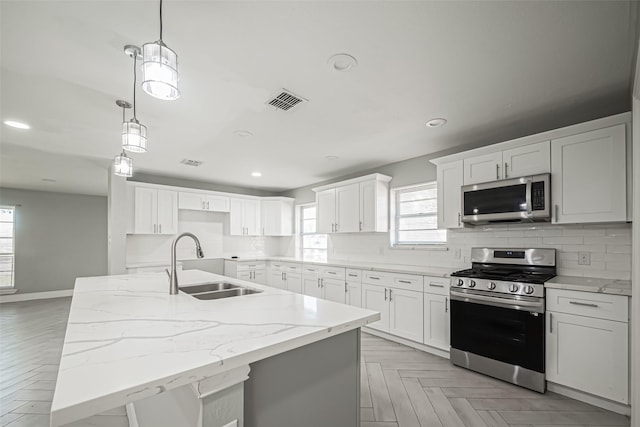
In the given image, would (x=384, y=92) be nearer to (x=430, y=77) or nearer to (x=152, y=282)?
(x=430, y=77)

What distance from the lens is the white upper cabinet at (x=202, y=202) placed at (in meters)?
5.45

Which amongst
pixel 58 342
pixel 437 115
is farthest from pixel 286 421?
pixel 58 342

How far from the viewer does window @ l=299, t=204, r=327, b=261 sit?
6008 mm

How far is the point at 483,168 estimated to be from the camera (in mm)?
3195

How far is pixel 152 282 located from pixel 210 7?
7.02 ft

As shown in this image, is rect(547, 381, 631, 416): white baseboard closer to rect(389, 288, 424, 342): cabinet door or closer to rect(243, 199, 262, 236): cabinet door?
rect(389, 288, 424, 342): cabinet door

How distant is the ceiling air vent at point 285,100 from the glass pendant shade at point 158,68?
1.18 m

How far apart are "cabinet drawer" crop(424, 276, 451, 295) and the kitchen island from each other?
6.58 ft

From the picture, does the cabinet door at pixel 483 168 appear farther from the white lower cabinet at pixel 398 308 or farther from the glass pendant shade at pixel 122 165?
the glass pendant shade at pixel 122 165

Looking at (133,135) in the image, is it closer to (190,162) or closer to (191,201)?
(190,162)

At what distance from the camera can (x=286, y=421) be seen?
1240 mm

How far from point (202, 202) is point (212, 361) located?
17.0ft

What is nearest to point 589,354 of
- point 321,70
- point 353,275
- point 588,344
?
point 588,344

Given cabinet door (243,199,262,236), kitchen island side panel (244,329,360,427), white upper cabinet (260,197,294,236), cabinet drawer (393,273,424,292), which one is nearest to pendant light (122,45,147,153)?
kitchen island side panel (244,329,360,427)
